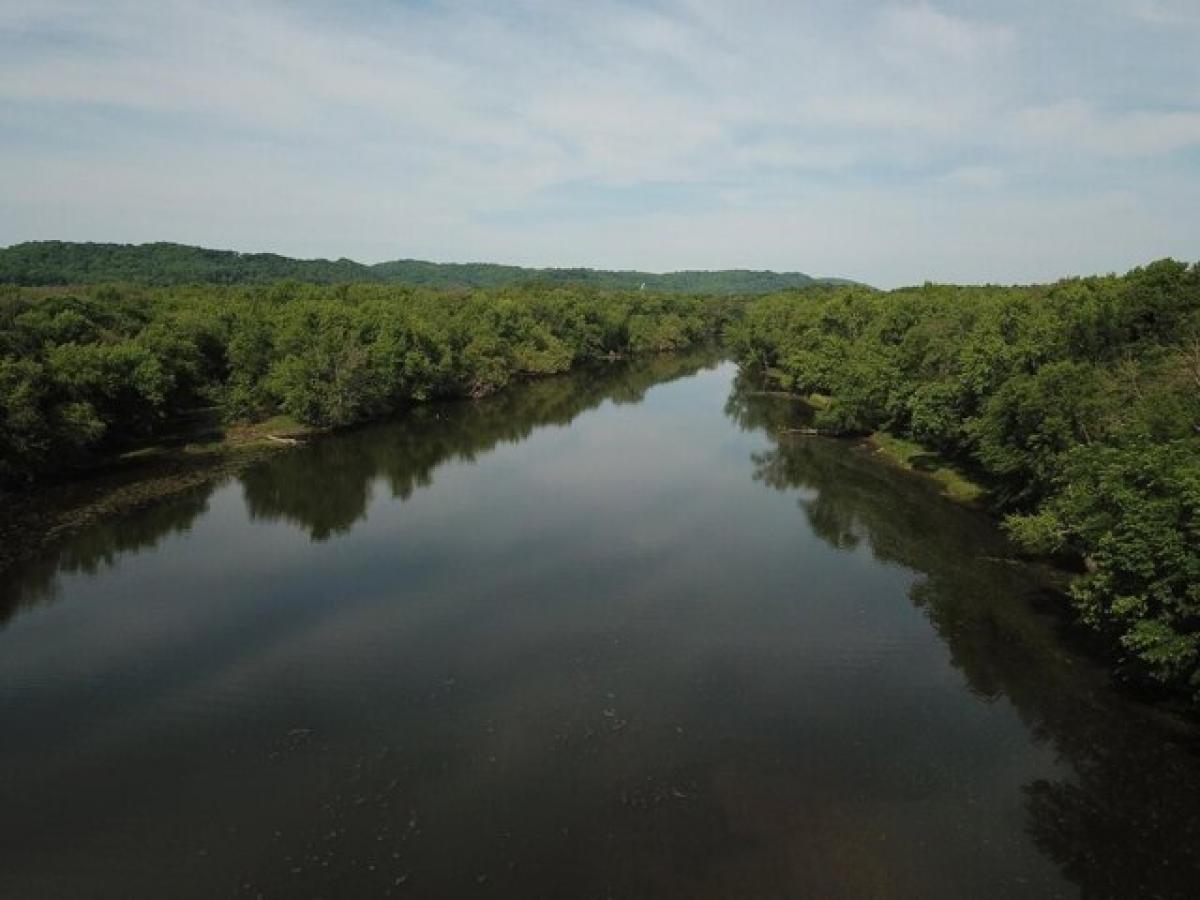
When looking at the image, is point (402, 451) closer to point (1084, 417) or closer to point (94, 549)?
point (94, 549)

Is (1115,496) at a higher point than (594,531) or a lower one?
higher

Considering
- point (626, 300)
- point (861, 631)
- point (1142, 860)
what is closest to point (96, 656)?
point (861, 631)

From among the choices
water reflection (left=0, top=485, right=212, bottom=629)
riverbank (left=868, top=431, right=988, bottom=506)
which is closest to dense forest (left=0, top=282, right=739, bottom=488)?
water reflection (left=0, top=485, right=212, bottom=629)

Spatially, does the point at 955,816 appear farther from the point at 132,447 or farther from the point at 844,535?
the point at 132,447

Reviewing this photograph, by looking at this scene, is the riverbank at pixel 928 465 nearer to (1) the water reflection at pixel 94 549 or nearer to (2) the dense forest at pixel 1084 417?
(2) the dense forest at pixel 1084 417

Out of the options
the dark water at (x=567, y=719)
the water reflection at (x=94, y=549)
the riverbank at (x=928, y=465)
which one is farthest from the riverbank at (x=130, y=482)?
the riverbank at (x=928, y=465)

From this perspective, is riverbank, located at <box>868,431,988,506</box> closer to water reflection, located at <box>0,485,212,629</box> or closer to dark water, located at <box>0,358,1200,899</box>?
dark water, located at <box>0,358,1200,899</box>
